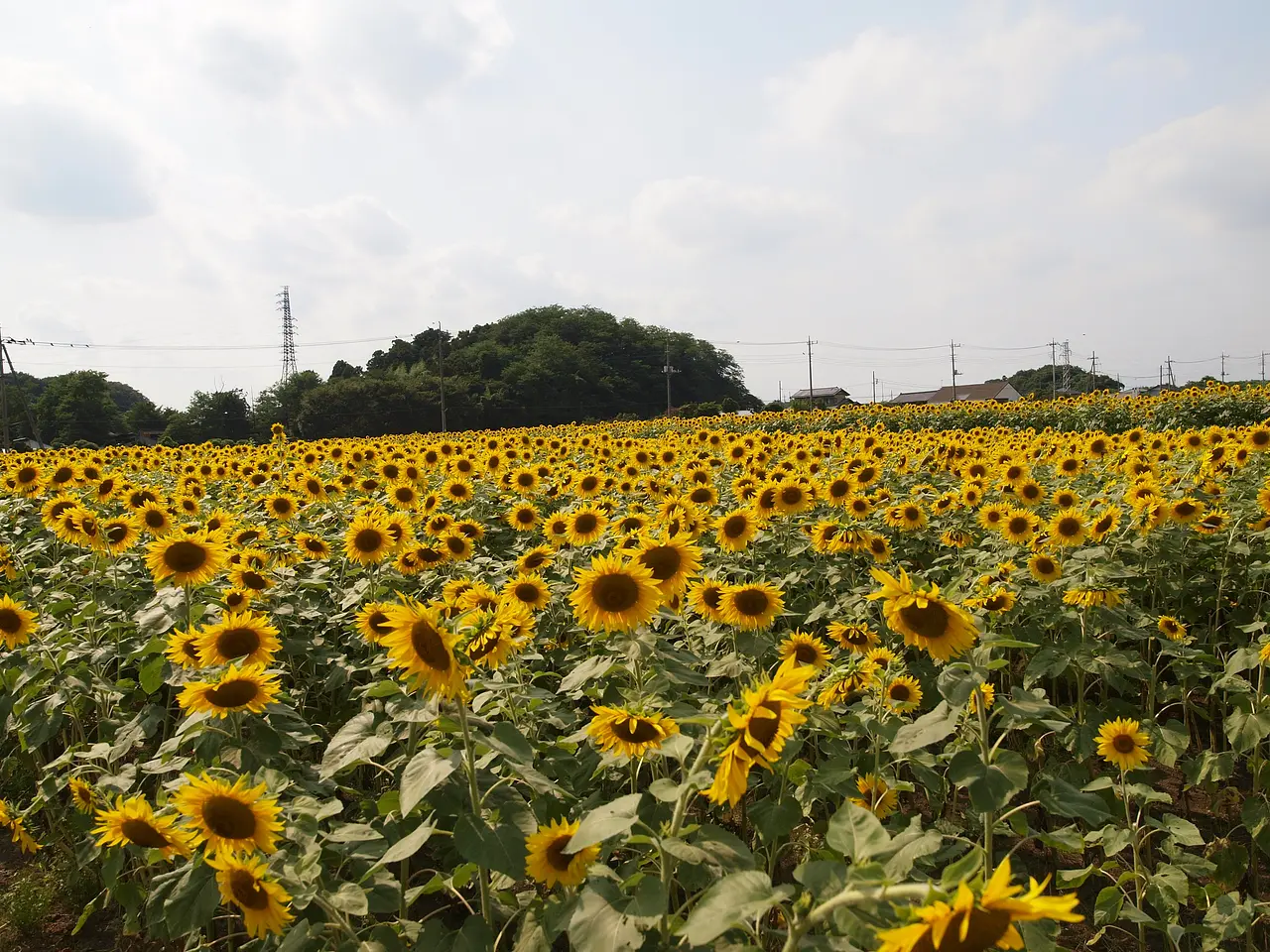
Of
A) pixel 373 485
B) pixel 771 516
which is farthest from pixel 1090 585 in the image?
pixel 373 485

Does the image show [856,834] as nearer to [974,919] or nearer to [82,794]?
[974,919]

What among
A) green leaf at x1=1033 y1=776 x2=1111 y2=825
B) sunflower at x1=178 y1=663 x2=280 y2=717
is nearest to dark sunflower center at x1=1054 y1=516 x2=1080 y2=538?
green leaf at x1=1033 y1=776 x2=1111 y2=825

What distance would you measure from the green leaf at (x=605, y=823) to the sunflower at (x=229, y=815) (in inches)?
29.4

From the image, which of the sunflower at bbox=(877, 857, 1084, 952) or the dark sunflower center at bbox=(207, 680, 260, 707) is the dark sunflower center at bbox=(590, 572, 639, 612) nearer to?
the dark sunflower center at bbox=(207, 680, 260, 707)

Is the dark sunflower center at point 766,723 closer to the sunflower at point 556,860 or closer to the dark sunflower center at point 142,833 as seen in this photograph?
the sunflower at point 556,860

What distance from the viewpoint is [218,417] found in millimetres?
58469

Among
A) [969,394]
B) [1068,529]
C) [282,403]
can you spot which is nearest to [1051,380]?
[969,394]

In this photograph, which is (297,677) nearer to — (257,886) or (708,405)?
(257,886)

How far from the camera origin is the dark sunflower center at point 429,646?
186 cm

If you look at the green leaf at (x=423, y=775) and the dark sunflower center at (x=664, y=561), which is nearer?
the green leaf at (x=423, y=775)

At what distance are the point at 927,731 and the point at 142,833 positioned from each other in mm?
1972

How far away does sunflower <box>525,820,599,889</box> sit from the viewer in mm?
1902

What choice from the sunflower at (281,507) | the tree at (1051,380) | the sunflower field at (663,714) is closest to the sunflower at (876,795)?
the sunflower field at (663,714)

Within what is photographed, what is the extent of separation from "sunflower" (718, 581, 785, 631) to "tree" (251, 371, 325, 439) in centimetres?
→ 5706
